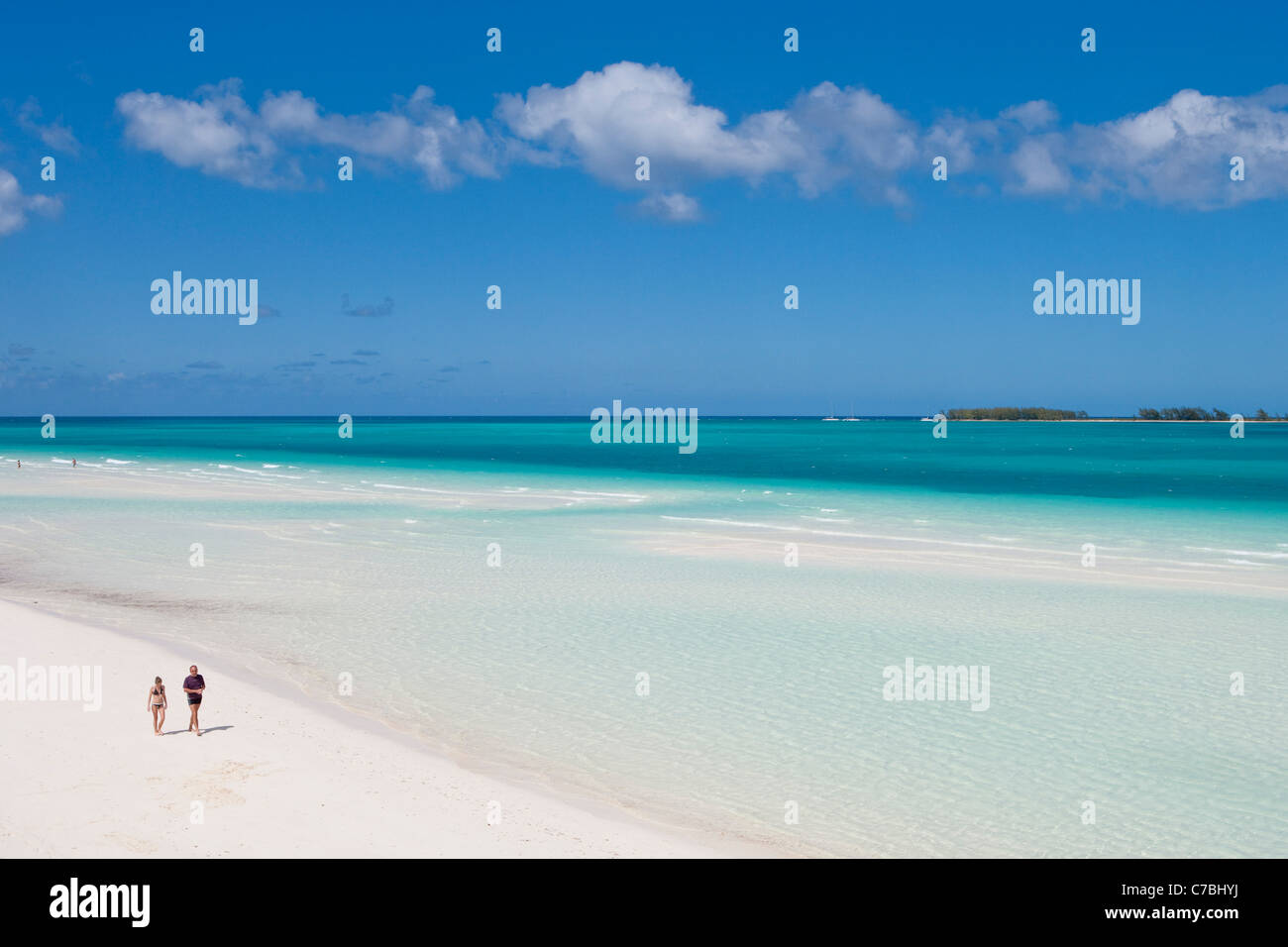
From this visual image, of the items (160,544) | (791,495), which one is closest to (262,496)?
(160,544)

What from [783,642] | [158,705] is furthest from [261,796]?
[783,642]

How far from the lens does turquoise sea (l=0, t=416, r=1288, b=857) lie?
1091cm

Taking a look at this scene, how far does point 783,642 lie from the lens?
1798 cm

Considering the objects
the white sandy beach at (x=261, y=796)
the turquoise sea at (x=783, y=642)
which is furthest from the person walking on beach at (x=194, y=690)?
the turquoise sea at (x=783, y=642)

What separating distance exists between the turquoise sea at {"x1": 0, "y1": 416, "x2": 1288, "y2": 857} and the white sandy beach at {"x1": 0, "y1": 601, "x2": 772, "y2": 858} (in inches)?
36.9

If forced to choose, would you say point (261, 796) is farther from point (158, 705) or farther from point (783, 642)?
point (783, 642)

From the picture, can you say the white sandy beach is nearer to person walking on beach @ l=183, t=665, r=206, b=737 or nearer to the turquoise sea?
person walking on beach @ l=183, t=665, r=206, b=737

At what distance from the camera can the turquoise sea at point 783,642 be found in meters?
10.9

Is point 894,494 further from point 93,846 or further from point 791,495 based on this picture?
point 93,846

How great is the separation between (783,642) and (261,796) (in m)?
10.5
